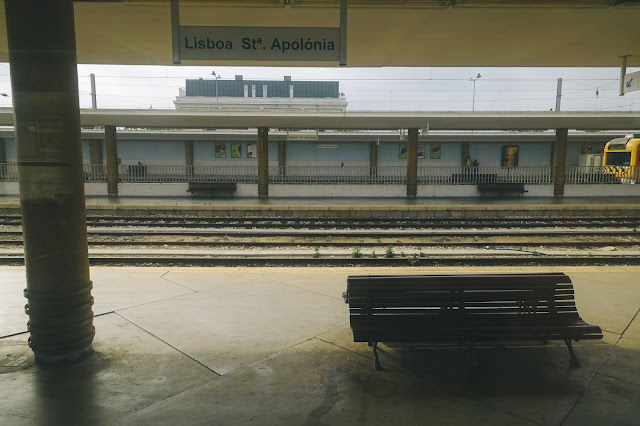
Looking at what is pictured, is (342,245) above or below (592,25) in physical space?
below

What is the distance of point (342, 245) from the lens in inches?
431

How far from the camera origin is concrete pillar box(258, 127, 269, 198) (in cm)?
2072

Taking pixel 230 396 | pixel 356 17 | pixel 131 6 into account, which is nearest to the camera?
pixel 230 396

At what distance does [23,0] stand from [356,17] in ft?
10.7

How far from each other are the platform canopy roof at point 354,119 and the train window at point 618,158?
4053 millimetres

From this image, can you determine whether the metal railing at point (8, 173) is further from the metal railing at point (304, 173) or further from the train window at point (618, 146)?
the train window at point (618, 146)

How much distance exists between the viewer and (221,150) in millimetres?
27078

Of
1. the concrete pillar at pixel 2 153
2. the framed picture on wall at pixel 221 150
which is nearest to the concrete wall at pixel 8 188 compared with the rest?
the concrete pillar at pixel 2 153

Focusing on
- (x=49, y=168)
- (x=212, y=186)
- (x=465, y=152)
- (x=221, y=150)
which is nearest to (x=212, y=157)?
(x=221, y=150)

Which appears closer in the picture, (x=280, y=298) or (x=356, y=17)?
(x=356, y=17)

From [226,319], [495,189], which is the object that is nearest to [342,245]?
[226,319]

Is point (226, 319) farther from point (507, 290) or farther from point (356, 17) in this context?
point (356, 17)

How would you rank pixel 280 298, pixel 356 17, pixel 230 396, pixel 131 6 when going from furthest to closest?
1. pixel 280 298
2. pixel 356 17
3. pixel 131 6
4. pixel 230 396

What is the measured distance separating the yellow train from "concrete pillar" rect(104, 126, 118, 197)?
86.2 ft
